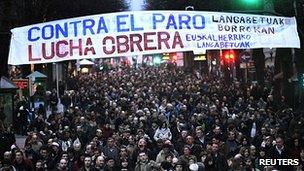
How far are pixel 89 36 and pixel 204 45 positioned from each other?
8.19 feet

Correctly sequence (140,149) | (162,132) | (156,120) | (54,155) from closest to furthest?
1. (140,149)
2. (54,155)
3. (162,132)
4. (156,120)

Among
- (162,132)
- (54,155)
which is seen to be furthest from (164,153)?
(162,132)

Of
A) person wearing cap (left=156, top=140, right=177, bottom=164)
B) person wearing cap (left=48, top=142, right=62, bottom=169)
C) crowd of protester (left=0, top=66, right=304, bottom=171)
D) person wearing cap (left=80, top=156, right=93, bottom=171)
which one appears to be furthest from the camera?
person wearing cap (left=48, top=142, right=62, bottom=169)

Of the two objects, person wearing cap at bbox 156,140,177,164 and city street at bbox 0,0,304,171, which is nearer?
city street at bbox 0,0,304,171

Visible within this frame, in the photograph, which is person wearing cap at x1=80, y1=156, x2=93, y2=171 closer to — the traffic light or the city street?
the city street

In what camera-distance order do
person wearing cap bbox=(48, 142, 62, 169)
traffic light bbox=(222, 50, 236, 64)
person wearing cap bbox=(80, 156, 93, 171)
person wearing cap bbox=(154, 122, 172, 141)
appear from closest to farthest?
person wearing cap bbox=(80, 156, 93, 171) → person wearing cap bbox=(48, 142, 62, 169) → person wearing cap bbox=(154, 122, 172, 141) → traffic light bbox=(222, 50, 236, 64)

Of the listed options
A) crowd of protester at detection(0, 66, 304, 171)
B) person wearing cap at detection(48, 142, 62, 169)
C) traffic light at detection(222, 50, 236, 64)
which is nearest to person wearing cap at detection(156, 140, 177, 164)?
crowd of protester at detection(0, 66, 304, 171)

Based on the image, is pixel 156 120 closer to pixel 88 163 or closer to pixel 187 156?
pixel 187 156

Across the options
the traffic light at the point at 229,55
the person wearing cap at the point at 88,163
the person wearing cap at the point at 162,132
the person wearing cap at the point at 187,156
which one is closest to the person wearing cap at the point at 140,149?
the person wearing cap at the point at 187,156

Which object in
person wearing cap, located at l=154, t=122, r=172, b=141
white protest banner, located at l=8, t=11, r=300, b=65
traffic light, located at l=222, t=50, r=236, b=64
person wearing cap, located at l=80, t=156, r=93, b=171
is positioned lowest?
person wearing cap, located at l=80, t=156, r=93, b=171

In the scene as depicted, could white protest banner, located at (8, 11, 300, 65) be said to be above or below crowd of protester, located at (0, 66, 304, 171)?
above

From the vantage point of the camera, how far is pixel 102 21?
12.6 metres

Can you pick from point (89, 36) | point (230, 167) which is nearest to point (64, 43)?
point (89, 36)

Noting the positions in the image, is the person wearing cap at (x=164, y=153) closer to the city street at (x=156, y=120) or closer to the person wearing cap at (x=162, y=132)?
the city street at (x=156, y=120)
